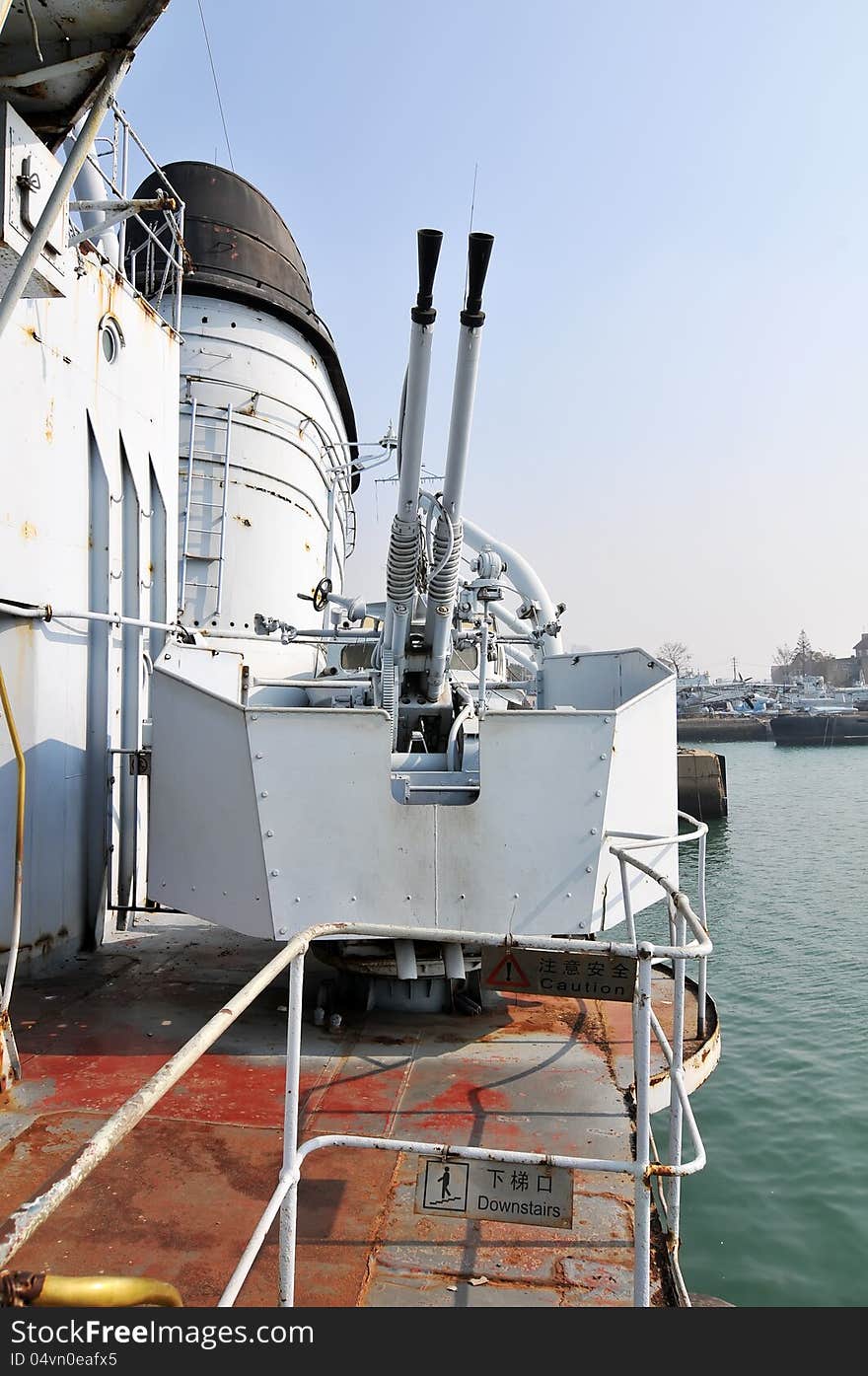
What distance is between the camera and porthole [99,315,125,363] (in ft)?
23.0

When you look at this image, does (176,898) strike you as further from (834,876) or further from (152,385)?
(834,876)

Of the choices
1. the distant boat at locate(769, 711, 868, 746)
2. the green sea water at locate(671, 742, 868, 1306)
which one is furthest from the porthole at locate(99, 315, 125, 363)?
the distant boat at locate(769, 711, 868, 746)

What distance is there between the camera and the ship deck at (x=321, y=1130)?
3.12 meters

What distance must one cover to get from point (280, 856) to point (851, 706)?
72.5 m

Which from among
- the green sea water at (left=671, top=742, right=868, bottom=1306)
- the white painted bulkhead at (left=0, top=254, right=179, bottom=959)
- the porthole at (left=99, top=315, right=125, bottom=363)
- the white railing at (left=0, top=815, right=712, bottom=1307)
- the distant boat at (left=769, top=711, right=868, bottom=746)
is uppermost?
the porthole at (left=99, top=315, right=125, bottom=363)

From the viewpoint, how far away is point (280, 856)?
209 inches

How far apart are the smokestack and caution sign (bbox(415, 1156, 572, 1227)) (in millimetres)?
4315

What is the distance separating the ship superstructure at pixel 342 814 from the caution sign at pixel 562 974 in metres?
0.01

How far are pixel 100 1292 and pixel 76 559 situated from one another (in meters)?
6.01

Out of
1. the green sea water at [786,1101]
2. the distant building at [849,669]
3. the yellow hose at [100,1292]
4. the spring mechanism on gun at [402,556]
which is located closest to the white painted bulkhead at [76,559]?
the spring mechanism on gun at [402,556]

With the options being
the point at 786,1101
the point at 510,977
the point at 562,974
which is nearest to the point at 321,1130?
the point at 510,977

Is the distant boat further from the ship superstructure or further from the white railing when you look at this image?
the white railing

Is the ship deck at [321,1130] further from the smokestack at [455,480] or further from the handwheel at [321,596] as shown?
the handwheel at [321,596]

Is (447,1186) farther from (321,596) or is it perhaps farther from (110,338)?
(321,596)
